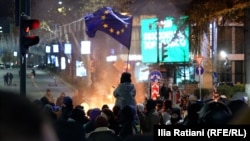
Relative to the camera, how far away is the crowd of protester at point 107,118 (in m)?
1.29

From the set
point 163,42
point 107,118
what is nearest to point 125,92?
point 107,118

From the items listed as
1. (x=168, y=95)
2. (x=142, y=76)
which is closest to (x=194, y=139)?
(x=168, y=95)

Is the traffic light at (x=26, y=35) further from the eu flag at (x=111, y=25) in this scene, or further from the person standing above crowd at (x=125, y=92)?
the eu flag at (x=111, y=25)

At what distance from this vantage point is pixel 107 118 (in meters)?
8.36

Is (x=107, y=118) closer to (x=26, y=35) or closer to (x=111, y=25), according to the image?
(x=26, y=35)

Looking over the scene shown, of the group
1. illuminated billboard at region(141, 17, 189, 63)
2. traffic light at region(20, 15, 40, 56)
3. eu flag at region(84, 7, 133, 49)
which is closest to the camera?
traffic light at region(20, 15, 40, 56)

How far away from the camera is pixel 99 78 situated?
41.8 m

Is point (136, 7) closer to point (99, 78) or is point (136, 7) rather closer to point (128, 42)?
point (128, 42)

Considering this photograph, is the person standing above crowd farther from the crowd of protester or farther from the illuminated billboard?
the illuminated billboard

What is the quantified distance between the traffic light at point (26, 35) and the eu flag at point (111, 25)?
5.12m

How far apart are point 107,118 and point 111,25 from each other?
33.1ft

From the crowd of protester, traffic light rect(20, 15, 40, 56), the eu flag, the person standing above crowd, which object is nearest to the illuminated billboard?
the eu flag

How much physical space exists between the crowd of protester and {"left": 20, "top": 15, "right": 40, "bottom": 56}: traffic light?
2.39 metres

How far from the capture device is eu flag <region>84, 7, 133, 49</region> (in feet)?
57.8
